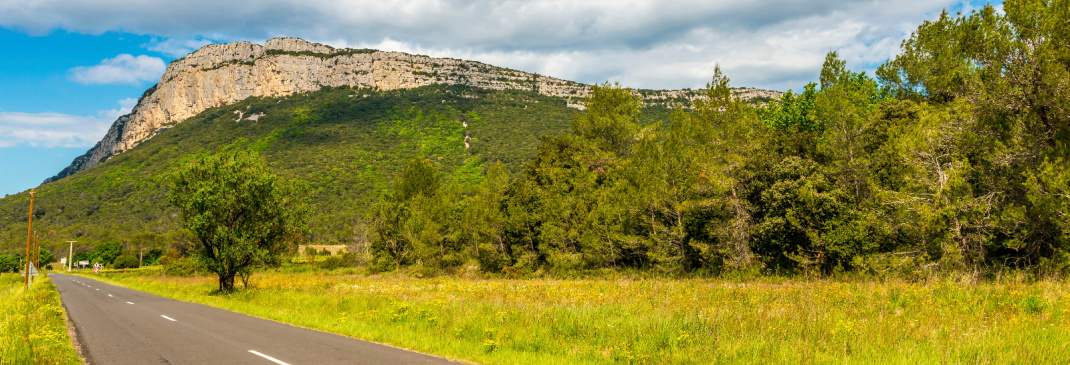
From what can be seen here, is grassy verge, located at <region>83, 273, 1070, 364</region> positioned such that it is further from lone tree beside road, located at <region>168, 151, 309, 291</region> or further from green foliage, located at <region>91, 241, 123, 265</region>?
green foliage, located at <region>91, 241, 123, 265</region>

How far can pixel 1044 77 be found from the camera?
53.1 ft

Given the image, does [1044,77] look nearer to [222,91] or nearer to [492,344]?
[492,344]

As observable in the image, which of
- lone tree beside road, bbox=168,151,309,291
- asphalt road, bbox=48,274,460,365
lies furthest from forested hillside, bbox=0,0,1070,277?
asphalt road, bbox=48,274,460,365

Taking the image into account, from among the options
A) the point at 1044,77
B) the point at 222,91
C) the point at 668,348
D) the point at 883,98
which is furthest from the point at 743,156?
the point at 222,91

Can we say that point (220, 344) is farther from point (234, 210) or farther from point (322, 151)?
point (322, 151)

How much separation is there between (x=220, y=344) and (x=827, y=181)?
28.8 m

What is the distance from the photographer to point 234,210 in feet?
92.3

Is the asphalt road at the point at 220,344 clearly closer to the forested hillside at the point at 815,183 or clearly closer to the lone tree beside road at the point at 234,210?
the lone tree beside road at the point at 234,210

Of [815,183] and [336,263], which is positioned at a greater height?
[815,183]

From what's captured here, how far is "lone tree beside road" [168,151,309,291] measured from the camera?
26781 millimetres

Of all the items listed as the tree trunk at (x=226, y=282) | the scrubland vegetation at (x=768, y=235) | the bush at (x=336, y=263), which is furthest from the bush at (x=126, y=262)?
the tree trunk at (x=226, y=282)

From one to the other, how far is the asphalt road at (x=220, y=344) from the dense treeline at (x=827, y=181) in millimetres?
21138

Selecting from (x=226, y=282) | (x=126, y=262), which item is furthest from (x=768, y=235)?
(x=126, y=262)

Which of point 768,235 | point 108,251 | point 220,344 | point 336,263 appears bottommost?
point 108,251
